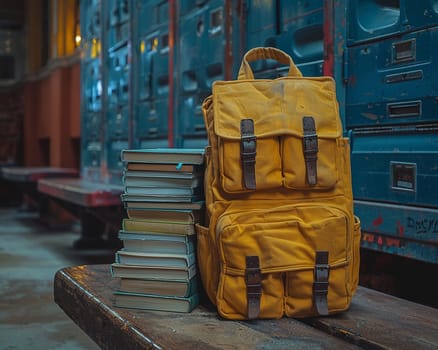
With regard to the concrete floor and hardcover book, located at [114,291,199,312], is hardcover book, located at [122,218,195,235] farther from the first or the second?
the concrete floor

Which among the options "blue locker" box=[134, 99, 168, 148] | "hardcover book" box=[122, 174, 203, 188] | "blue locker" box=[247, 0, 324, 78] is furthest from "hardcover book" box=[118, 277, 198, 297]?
"blue locker" box=[134, 99, 168, 148]

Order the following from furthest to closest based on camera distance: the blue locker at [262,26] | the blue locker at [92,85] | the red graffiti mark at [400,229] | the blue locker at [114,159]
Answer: the blue locker at [92,85] < the blue locker at [114,159] < the blue locker at [262,26] < the red graffiti mark at [400,229]

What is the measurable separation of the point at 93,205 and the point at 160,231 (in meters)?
3.48

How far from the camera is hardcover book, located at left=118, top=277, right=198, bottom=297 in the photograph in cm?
168

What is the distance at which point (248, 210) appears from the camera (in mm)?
1589

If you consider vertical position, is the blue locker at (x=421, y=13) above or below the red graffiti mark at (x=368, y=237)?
above

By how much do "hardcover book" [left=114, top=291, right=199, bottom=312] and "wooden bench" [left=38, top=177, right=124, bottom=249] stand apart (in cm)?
335

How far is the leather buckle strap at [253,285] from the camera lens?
Result: 5.09 ft

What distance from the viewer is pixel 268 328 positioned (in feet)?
5.02

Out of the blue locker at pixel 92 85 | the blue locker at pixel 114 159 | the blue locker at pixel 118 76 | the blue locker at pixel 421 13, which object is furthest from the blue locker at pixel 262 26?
the blue locker at pixel 92 85

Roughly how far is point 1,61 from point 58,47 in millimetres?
2920

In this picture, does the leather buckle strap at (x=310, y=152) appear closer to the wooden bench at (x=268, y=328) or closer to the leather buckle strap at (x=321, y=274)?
the leather buckle strap at (x=321, y=274)

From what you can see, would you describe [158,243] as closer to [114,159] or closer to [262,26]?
[262,26]

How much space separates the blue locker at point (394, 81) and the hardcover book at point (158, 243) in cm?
111
